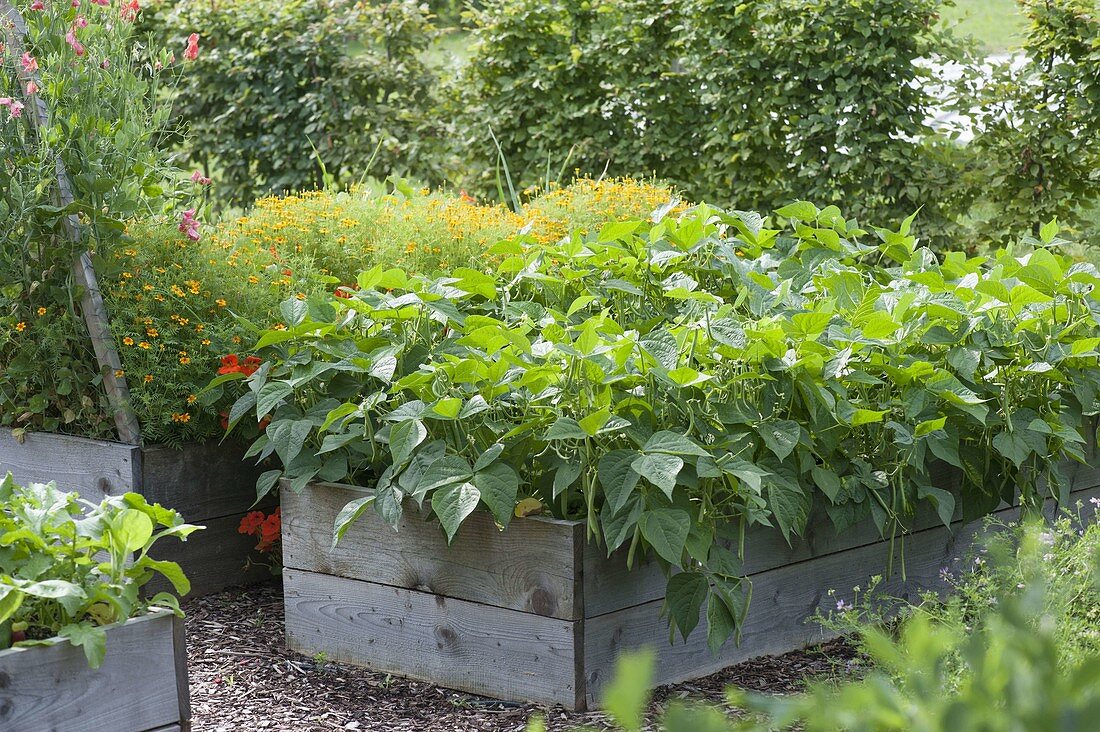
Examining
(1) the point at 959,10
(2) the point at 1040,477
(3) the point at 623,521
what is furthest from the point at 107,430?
(1) the point at 959,10

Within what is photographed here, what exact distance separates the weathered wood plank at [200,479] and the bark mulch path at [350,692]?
0.39 meters

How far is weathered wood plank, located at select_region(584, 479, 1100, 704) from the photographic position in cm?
240

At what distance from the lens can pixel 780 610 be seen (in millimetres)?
2678

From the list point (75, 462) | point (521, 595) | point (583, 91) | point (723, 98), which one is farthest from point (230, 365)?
point (583, 91)

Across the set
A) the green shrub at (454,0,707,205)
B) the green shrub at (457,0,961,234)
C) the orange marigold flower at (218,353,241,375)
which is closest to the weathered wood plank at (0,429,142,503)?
the orange marigold flower at (218,353,241,375)

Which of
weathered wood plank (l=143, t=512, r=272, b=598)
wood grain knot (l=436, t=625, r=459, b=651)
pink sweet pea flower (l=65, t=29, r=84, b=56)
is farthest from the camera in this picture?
weathered wood plank (l=143, t=512, r=272, b=598)

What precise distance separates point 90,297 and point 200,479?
570mm

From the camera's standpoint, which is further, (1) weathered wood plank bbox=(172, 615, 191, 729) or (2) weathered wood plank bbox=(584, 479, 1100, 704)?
(2) weathered wood plank bbox=(584, 479, 1100, 704)

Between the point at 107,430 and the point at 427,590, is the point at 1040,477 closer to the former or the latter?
the point at 427,590

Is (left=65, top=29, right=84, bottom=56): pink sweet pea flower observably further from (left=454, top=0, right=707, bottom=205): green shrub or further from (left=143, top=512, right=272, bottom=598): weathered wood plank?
(left=454, top=0, right=707, bottom=205): green shrub

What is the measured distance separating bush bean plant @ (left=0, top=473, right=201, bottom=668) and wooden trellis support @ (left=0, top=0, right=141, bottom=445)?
115cm

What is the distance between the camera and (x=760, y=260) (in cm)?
328

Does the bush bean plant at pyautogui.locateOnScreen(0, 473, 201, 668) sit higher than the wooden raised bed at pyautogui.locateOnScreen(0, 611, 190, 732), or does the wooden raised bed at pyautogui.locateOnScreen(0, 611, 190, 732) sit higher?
the bush bean plant at pyautogui.locateOnScreen(0, 473, 201, 668)

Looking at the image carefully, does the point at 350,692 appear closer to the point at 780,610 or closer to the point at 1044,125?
the point at 780,610
